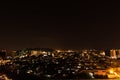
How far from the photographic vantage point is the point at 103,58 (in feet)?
179

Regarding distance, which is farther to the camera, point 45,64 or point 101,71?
point 45,64

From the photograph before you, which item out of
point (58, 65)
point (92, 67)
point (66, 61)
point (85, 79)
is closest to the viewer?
point (85, 79)

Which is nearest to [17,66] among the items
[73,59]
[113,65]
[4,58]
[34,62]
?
[34,62]

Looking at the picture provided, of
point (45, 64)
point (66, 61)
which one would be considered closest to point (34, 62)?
point (45, 64)

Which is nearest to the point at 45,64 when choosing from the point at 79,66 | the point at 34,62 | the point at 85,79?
the point at 34,62

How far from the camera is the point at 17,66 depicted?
163 feet

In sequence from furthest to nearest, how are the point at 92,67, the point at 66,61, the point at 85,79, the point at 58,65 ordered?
the point at 66,61
the point at 58,65
the point at 92,67
the point at 85,79

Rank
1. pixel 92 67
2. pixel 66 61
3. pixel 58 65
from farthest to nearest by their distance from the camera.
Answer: pixel 66 61 < pixel 58 65 < pixel 92 67

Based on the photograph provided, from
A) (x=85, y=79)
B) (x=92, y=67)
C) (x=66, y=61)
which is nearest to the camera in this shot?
(x=85, y=79)

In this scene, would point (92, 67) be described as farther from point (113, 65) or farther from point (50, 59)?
point (50, 59)

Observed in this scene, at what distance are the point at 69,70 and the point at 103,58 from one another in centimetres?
755

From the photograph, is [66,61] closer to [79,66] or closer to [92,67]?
[79,66]

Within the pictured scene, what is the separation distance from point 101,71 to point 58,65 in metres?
7.67

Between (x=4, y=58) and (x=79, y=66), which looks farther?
(x=4, y=58)
